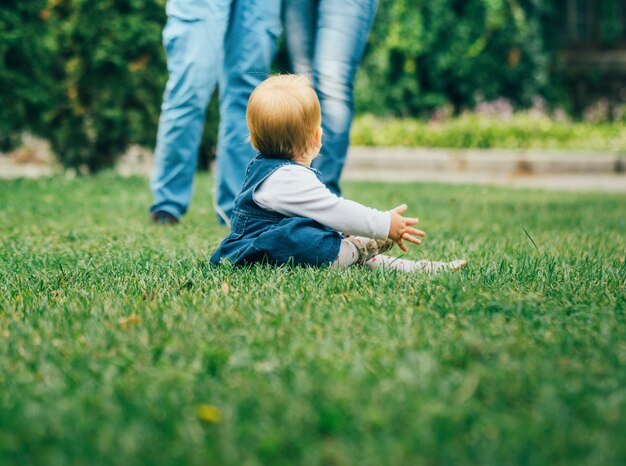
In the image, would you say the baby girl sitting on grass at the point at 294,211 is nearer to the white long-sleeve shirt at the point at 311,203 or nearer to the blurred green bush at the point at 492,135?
the white long-sleeve shirt at the point at 311,203

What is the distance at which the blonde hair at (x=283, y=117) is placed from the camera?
9.46 feet

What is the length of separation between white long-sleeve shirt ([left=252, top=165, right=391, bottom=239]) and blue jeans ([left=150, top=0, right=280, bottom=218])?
1285 mm

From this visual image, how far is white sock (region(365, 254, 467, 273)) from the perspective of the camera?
287cm

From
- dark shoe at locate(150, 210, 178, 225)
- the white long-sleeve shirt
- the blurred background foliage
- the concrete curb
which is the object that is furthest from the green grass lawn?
the concrete curb

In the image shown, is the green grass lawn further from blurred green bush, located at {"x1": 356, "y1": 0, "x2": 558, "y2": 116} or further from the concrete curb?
blurred green bush, located at {"x1": 356, "y1": 0, "x2": 558, "y2": 116}

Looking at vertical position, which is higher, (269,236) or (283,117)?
(283,117)

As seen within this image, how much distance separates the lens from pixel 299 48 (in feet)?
14.4

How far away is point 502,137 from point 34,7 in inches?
247

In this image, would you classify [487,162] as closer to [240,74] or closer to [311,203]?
[240,74]

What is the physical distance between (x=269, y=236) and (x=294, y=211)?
0.13 metres

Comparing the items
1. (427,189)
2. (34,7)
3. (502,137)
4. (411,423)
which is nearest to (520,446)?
(411,423)

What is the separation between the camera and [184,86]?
424 centimetres

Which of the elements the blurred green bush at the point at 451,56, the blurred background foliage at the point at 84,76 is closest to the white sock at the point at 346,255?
the blurred background foliage at the point at 84,76

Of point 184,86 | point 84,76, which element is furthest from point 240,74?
point 84,76
